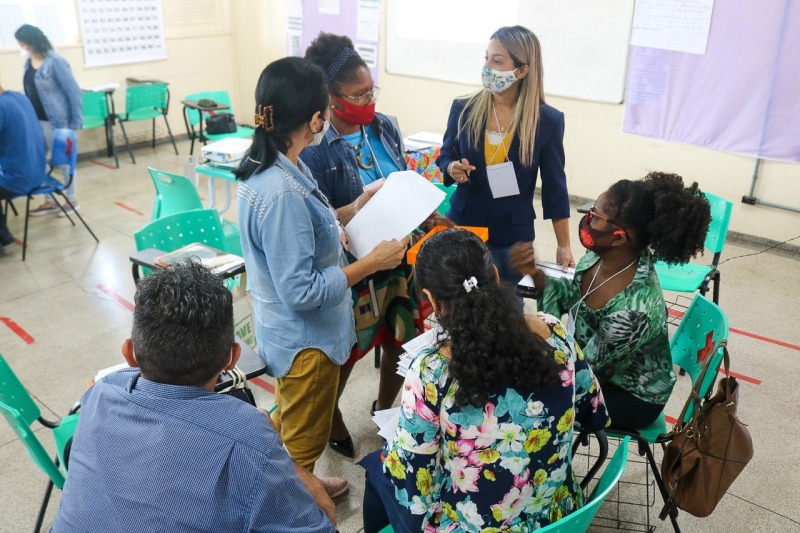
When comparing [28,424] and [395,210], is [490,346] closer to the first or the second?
[395,210]

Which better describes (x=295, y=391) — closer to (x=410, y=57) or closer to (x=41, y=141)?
(x=41, y=141)

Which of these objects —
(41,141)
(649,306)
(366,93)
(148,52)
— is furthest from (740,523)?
(148,52)

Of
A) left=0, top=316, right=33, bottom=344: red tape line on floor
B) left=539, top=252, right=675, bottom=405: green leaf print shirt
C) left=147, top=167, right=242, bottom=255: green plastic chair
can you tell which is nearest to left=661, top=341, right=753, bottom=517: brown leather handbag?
left=539, top=252, right=675, bottom=405: green leaf print shirt

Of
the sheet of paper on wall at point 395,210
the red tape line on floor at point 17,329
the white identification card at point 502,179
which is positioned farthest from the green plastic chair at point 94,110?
the sheet of paper on wall at point 395,210

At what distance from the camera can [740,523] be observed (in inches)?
93.0

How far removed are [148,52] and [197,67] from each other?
0.63m

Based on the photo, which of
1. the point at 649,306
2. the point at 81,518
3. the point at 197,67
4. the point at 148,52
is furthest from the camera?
the point at 197,67

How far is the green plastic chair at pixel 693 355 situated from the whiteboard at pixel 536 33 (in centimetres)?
333

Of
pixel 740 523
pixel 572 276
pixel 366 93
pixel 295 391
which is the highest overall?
pixel 366 93

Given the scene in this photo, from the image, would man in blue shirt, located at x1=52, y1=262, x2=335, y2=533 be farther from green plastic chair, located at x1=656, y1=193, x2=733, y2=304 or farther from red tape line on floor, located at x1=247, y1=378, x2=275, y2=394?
green plastic chair, located at x1=656, y1=193, x2=733, y2=304

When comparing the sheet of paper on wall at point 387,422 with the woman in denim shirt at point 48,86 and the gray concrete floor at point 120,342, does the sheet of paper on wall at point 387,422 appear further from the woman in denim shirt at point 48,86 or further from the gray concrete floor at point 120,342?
the woman in denim shirt at point 48,86

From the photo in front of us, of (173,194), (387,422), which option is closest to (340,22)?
(173,194)

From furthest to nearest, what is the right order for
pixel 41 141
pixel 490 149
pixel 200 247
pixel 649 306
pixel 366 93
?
1. pixel 41 141
2. pixel 200 247
3. pixel 490 149
4. pixel 366 93
5. pixel 649 306

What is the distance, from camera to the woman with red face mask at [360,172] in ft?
7.29
